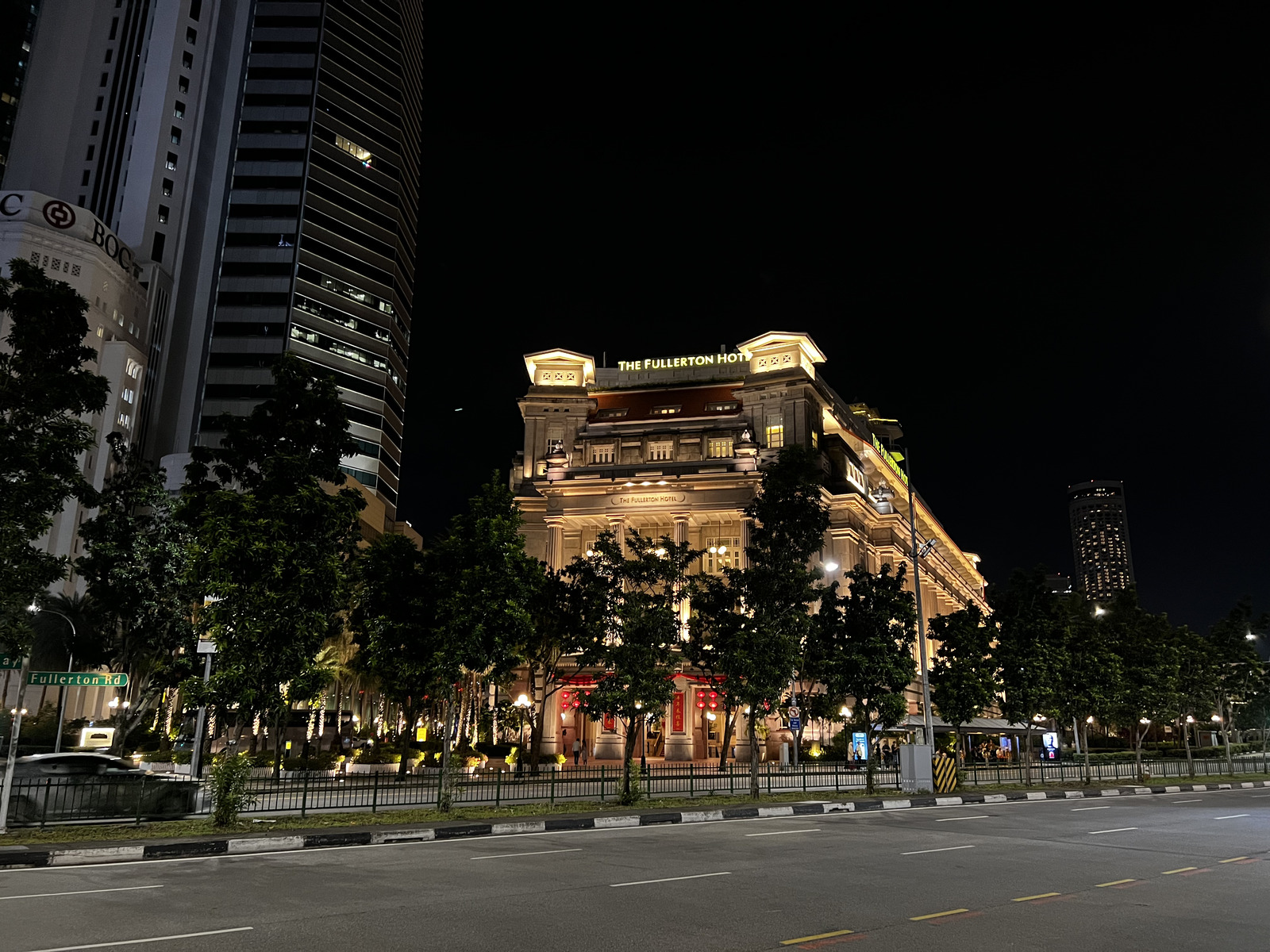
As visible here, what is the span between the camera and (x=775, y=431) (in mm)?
80500

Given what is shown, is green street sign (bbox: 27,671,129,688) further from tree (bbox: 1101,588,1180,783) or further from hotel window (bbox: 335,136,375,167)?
hotel window (bbox: 335,136,375,167)

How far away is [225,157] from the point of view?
11950cm

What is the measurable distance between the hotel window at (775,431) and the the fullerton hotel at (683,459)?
0.37 ft

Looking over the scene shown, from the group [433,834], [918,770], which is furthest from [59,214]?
[918,770]

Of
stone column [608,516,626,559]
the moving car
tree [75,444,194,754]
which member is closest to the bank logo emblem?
tree [75,444,194,754]

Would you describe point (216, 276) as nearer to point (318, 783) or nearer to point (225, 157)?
point (225, 157)

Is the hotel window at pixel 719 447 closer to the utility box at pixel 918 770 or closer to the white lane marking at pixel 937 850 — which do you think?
the utility box at pixel 918 770

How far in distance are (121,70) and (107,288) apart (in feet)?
145

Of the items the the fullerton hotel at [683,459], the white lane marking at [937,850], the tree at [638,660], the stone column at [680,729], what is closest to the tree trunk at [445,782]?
the tree at [638,660]

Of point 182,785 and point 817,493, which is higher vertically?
point 817,493

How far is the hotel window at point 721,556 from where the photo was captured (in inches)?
2982

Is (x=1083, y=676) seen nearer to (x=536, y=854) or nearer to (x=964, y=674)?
(x=964, y=674)

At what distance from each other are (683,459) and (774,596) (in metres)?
45.8

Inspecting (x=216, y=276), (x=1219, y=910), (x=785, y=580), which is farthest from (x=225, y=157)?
(x=1219, y=910)
